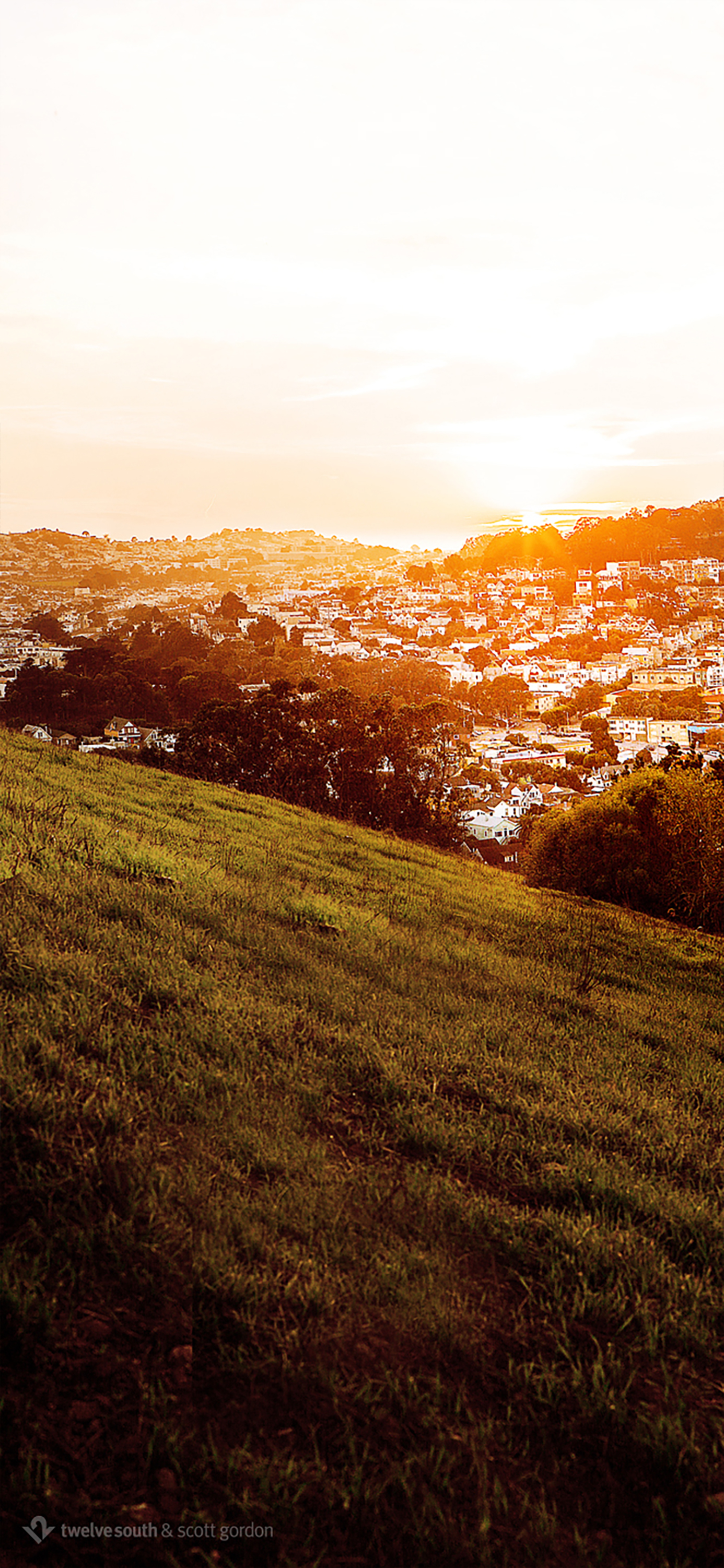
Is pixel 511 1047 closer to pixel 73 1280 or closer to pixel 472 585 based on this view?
pixel 73 1280

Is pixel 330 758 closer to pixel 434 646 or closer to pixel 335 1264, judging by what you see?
pixel 335 1264

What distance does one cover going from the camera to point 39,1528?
1978mm

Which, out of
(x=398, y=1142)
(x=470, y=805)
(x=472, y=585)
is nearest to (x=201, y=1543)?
(x=398, y=1142)

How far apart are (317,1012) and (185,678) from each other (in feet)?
148

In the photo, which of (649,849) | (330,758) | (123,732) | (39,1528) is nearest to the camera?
(39,1528)

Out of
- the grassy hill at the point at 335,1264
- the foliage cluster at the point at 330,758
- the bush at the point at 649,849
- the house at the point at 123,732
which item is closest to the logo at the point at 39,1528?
the grassy hill at the point at 335,1264

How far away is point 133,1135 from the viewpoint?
322 cm

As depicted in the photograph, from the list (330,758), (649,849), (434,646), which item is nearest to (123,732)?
(330,758)

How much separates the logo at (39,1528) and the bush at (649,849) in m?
18.9

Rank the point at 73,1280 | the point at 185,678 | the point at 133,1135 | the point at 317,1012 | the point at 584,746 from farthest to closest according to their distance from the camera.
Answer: the point at 584,746 < the point at 185,678 < the point at 317,1012 < the point at 133,1135 < the point at 73,1280

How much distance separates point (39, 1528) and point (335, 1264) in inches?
42.2

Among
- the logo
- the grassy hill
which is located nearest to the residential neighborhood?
the grassy hill

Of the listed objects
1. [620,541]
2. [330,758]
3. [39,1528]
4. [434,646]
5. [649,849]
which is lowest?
[649,849]

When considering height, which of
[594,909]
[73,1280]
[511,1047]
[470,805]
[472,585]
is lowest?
[470,805]
